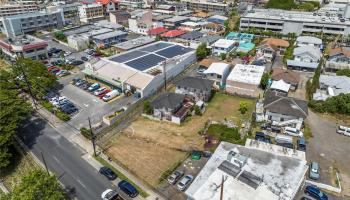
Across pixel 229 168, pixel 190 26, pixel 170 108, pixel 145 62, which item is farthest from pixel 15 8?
pixel 229 168

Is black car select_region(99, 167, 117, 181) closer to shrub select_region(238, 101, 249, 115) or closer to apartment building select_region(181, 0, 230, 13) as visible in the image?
shrub select_region(238, 101, 249, 115)

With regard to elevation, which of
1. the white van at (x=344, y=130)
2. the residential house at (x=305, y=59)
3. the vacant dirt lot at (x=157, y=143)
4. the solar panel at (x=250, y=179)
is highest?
the residential house at (x=305, y=59)

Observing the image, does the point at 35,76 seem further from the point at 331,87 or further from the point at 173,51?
the point at 331,87

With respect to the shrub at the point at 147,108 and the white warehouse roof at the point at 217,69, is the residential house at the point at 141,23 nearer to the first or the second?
the white warehouse roof at the point at 217,69

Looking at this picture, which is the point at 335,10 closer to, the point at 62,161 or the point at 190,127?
the point at 190,127

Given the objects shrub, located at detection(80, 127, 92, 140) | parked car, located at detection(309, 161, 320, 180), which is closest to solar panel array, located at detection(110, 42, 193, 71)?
shrub, located at detection(80, 127, 92, 140)

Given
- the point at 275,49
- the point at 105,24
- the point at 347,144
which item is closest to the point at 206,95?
Result: the point at 347,144

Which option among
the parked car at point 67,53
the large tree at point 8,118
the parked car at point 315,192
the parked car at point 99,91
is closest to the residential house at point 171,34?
the parked car at point 67,53
